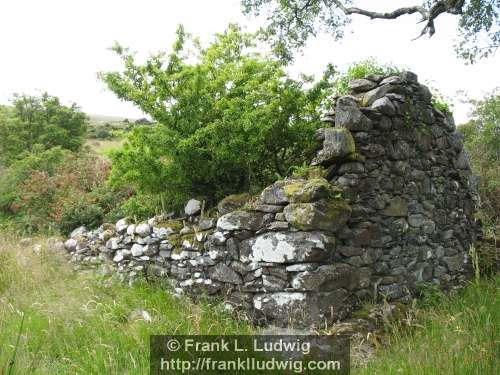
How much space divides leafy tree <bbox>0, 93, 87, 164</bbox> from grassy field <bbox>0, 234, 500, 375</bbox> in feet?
37.5

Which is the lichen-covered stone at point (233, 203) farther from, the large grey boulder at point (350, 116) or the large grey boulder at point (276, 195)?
the large grey boulder at point (350, 116)

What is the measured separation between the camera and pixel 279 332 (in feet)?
14.3

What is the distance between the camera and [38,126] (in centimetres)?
1717

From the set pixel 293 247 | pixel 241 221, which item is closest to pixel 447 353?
pixel 293 247

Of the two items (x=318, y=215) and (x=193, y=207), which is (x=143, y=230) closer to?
(x=193, y=207)

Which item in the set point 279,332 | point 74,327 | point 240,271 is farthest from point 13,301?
point 279,332

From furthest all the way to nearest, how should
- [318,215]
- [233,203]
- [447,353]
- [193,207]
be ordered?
[193,207], [233,203], [318,215], [447,353]

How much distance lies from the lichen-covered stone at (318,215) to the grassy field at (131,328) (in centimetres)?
115

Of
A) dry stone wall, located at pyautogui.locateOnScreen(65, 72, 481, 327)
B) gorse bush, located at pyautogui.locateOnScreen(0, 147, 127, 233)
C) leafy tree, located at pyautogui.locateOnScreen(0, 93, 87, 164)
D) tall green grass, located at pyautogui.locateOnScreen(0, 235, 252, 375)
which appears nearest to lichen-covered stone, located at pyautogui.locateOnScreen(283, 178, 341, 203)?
dry stone wall, located at pyautogui.locateOnScreen(65, 72, 481, 327)

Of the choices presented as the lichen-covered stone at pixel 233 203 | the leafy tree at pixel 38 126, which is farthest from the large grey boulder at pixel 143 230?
the leafy tree at pixel 38 126

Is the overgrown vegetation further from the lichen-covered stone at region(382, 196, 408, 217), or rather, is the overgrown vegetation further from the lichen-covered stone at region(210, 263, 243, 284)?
the lichen-covered stone at region(210, 263, 243, 284)

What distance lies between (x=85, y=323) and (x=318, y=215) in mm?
2699

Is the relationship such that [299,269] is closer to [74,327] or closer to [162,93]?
[74,327]

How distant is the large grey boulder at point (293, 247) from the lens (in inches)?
170
